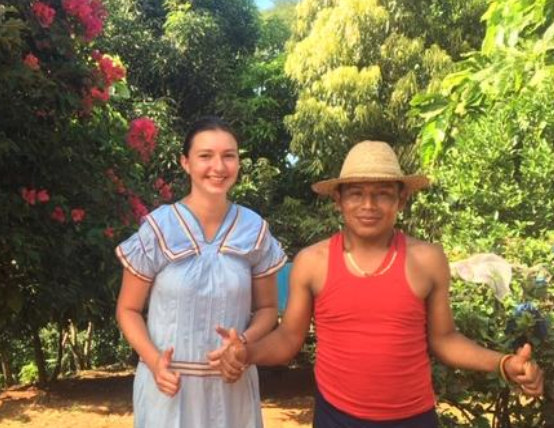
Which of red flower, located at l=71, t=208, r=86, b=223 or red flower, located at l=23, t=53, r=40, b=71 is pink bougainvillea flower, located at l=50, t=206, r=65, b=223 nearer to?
red flower, located at l=71, t=208, r=86, b=223

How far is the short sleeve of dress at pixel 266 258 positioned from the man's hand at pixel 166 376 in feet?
1.15

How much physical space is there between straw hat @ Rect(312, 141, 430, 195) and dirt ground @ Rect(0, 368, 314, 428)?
4.58 m

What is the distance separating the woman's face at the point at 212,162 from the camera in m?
2.02

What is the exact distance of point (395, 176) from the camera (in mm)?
1934

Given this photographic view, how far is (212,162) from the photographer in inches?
79.7

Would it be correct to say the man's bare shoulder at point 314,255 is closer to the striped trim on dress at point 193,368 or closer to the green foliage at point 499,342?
the striped trim on dress at point 193,368

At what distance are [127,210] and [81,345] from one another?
280 inches

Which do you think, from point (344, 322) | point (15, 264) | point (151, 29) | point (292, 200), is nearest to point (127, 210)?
point (15, 264)

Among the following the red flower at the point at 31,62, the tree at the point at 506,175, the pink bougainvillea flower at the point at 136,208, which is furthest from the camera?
the pink bougainvillea flower at the point at 136,208

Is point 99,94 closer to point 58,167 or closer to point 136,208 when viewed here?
point 58,167

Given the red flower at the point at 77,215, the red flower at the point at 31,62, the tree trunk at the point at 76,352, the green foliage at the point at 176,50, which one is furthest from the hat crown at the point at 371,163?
the tree trunk at the point at 76,352

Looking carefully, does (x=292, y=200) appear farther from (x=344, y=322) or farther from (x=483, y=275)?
(x=344, y=322)

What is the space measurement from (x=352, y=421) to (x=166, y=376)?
1.66 feet

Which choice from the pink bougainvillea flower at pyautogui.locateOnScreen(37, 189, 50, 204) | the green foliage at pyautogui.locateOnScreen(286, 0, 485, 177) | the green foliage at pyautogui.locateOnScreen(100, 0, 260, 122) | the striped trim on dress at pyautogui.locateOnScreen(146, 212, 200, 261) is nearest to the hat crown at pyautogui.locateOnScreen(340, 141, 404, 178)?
the striped trim on dress at pyautogui.locateOnScreen(146, 212, 200, 261)
